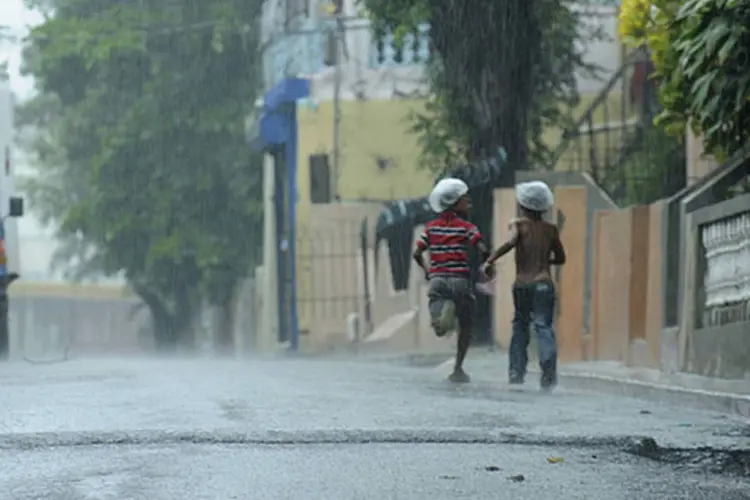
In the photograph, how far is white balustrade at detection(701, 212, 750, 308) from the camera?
13.7m

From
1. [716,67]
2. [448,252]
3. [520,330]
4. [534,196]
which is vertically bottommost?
[520,330]

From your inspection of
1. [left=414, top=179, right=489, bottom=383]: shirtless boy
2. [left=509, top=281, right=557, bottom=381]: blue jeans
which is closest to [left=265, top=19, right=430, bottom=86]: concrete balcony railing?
[left=414, top=179, right=489, bottom=383]: shirtless boy

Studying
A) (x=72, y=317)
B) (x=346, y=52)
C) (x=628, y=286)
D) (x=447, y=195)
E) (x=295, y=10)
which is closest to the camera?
(x=447, y=195)

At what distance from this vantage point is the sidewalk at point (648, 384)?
474 inches

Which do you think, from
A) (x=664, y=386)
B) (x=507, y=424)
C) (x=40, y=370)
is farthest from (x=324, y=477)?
(x=40, y=370)

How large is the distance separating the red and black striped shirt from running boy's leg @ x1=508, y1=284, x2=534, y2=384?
53 centimetres

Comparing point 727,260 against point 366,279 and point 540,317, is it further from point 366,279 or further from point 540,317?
point 366,279

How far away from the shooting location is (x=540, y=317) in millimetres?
14438

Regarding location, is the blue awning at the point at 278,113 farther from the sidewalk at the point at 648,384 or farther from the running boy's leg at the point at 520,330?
the running boy's leg at the point at 520,330

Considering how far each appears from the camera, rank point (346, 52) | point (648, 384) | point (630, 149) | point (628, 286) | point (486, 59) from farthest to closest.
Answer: point (346, 52), point (630, 149), point (486, 59), point (628, 286), point (648, 384)

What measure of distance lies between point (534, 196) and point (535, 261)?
0.52m

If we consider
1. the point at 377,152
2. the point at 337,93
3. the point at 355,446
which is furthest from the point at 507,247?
the point at 337,93

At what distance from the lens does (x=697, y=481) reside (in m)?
7.45

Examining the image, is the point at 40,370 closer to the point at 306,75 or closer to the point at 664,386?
the point at 664,386
